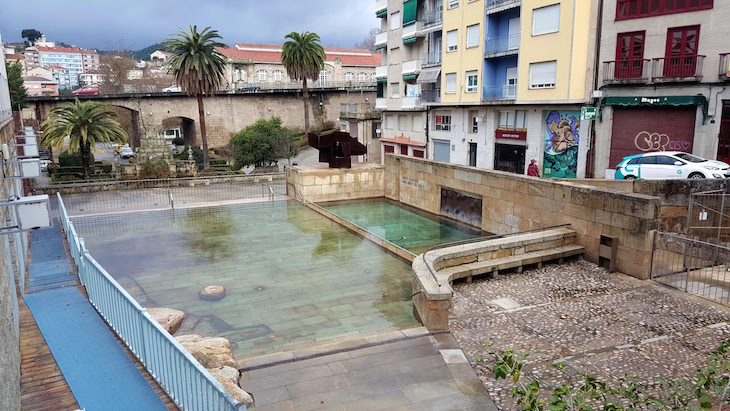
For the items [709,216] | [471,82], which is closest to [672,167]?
[709,216]

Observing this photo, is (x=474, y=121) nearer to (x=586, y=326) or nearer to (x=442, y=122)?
(x=442, y=122)

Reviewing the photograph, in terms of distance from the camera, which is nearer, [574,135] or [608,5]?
[608,5]

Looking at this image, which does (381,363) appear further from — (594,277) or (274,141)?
(274,141)

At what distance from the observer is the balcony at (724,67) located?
20000mm

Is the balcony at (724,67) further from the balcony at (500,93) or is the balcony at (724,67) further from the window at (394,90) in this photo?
the window at (394,90)

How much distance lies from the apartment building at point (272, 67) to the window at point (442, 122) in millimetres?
34701

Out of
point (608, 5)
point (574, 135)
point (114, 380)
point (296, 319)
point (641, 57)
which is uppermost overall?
point (608, 5)

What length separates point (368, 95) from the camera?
60.8 meters

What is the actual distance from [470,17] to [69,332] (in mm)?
29530

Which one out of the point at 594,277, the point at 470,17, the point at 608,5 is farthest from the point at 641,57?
the point at 594,277

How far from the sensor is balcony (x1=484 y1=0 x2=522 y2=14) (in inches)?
1114

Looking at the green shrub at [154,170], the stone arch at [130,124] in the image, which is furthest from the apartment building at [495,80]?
the stone arch at [130,124]

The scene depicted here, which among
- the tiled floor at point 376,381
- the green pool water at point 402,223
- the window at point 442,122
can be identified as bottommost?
the green pool water at point 402,223

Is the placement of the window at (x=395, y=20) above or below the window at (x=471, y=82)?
above
